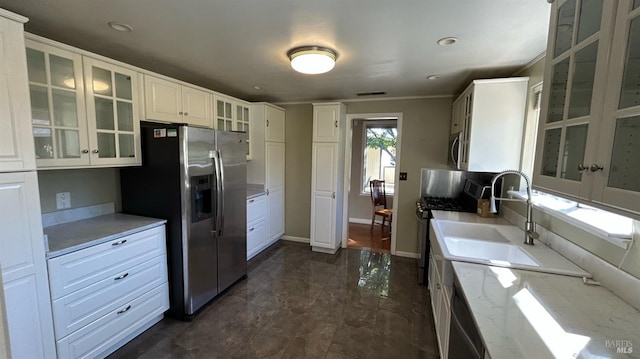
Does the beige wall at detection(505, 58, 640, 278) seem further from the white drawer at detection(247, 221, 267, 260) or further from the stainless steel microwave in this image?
the white drawer at detection(247, 221, 267, 260)

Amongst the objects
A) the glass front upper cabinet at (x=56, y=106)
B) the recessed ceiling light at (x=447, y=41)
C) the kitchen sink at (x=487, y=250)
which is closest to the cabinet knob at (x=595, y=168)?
the kitchen sink at (x=487, y=250)

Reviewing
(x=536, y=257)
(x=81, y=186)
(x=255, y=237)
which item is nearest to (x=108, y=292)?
(x=81, y=186)

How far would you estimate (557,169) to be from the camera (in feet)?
3.89

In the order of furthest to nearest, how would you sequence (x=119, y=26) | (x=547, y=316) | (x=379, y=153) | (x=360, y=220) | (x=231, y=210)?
(x=360, y=220) → (x=379, y=153) → (x=231, y=210) → (x=119, y=26) → (x=547, y=316)

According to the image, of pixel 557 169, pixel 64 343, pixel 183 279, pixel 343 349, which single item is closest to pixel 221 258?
pixel 183 279

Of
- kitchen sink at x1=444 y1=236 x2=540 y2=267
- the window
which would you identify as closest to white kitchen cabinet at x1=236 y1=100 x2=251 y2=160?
the window

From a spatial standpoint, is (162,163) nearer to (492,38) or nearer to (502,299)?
(502,299)

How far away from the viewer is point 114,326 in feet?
6.46

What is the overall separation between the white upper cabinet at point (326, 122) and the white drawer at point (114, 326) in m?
2.62

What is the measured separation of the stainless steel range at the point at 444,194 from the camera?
2.96 m

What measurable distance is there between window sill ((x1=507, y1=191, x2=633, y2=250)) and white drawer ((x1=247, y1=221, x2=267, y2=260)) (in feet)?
9.98

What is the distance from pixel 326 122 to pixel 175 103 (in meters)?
1.96

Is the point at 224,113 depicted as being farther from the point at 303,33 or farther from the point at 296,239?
the point at 296,239

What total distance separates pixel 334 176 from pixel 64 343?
309 cm
